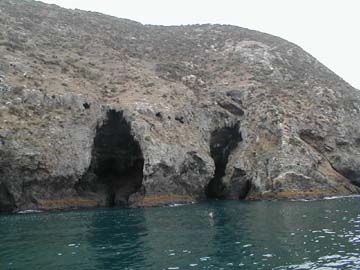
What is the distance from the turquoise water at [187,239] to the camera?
27547 millimetres

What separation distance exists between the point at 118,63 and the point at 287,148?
37.5 metres

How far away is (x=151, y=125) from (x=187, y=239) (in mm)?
36323

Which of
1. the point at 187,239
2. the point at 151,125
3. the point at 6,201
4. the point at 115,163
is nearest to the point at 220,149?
the point at 151,125

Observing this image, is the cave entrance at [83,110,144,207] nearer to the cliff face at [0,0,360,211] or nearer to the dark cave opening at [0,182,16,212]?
the cliff face at [0,0,360,211]

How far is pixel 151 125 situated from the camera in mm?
70000

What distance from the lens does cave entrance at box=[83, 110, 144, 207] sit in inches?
2719

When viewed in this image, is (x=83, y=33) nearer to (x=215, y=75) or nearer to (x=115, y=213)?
(x=215, y=75)

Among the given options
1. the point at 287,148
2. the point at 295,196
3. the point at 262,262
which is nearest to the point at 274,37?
the point at 287,148

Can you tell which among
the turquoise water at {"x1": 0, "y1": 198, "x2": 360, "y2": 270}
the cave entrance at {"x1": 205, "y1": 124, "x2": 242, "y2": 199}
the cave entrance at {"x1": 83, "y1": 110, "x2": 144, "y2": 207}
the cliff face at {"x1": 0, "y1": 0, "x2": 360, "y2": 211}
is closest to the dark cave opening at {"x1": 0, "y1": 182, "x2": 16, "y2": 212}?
the cliff face at {"x1": 0, "y1": 0, "x2": 360, "y2": 211}

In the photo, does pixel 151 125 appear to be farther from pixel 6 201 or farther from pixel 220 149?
pixel 6 201

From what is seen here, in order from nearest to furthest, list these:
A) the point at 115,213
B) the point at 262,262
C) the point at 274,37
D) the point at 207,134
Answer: the point at 262,262, the point at 115,213, the point at 207,134, the point at 274,37

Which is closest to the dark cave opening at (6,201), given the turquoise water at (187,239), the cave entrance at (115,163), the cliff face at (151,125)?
the cliff face at (151,125)

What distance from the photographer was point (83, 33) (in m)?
103

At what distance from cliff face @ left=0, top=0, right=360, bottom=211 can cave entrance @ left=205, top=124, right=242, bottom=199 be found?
205mm
